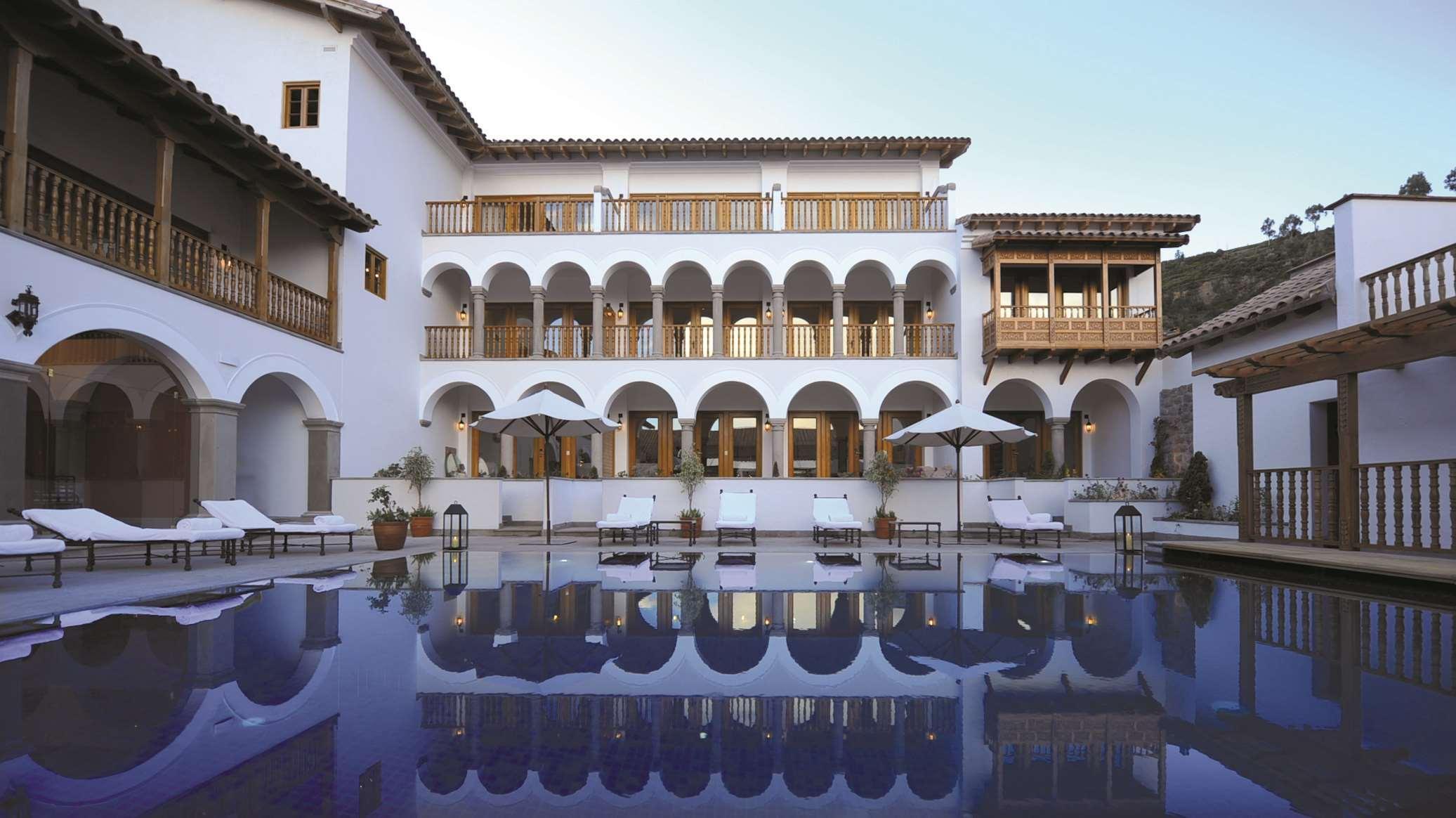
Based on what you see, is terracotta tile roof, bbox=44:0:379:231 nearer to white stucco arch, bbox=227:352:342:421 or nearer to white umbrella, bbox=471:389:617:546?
white stucco arch, bbox=227:352:342:421

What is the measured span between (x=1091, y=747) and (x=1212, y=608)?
4557 millimetres

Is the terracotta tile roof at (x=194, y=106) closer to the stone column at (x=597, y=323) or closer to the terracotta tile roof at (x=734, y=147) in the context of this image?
the stone column at (x=597, y=323)

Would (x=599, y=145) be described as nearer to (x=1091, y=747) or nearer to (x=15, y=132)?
(x=15, y=132)

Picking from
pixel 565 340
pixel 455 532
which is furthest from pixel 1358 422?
pixel 565 340

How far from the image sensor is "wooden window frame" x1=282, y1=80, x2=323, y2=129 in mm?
14875

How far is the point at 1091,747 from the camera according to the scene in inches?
129

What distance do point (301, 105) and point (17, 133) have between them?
6992 mm

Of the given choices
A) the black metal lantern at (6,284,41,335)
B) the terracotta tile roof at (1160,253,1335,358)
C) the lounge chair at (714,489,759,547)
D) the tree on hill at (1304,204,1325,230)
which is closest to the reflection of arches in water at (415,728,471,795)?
the black metal lantern at (6,284,41,335)

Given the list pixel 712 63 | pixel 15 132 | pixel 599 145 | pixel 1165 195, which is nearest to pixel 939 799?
pixel 15 132

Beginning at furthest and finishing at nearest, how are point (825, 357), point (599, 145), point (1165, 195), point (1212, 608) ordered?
point (1165, 195) < point (599, 145) < point (825, 357) < point (1212, 608)

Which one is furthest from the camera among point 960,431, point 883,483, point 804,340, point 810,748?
point 804,340

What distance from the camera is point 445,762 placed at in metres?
3.02

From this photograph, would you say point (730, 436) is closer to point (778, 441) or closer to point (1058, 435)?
point (778, 441)

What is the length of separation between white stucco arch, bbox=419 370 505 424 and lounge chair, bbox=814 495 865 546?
7.71 m
